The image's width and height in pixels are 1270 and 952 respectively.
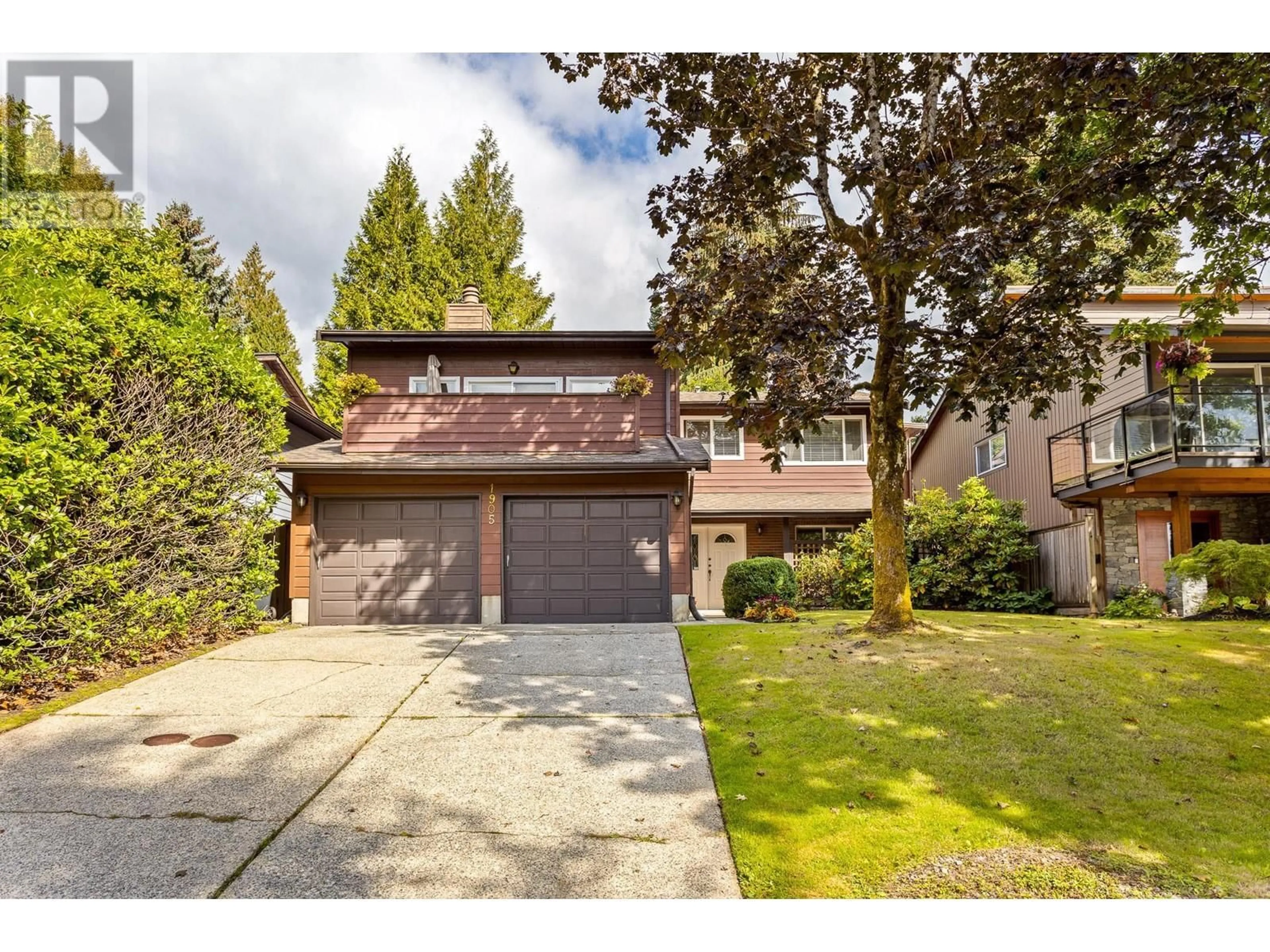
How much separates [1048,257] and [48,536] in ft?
30.6

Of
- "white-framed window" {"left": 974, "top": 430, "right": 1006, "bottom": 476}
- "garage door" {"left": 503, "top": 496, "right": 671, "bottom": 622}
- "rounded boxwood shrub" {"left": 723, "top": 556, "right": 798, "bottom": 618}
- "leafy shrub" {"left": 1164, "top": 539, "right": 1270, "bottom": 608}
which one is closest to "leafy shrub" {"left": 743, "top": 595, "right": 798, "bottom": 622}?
"rounded boxwood shrub" {"left": 723, "top": 556, "right": 798, "bottom": 618}

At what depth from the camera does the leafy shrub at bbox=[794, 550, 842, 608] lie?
46.6ft

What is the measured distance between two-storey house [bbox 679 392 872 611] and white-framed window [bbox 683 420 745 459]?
0.7 inches

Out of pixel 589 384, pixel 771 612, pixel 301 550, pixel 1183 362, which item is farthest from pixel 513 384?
pixel 1183 362

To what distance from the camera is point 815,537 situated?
16.6m

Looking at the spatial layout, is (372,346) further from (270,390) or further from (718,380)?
(718,380)

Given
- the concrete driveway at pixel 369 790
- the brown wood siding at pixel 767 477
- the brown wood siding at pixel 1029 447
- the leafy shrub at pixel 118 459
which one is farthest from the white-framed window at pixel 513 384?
the concrete driveway at pixel 369 790

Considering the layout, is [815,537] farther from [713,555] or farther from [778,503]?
[713,555]

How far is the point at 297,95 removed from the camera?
594 cm

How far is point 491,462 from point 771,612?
505 centimetres

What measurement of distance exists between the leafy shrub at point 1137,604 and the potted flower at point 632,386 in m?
8.59

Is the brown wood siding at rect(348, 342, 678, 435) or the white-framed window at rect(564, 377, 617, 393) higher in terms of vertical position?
the brown wood siding at rect(348, 342, 678, 435)

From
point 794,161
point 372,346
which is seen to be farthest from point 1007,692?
point 372,346

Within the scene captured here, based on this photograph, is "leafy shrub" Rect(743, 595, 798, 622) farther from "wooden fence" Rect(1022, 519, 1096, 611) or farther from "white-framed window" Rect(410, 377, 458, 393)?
"white-framed window" Rect(410, 377, 458, 393)
